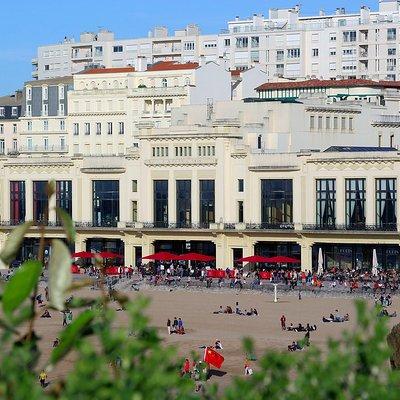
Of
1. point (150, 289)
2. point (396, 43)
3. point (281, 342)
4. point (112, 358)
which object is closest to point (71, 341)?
point (112, 358)

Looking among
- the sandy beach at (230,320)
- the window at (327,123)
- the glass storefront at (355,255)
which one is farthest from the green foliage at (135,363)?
the window at (327,123)

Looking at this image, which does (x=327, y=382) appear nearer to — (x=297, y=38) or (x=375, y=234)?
(x=375, y=234)

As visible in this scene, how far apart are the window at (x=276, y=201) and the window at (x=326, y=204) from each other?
211 cm

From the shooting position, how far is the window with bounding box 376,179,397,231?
98938 millimetres

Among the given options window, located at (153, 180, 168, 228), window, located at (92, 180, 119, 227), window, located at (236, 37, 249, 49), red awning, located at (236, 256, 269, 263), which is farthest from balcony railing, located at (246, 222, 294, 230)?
window, located at (236, 37, 249, 49)

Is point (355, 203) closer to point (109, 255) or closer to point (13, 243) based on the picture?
point (109, 255)

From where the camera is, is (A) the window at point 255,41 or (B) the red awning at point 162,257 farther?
(A) the window at point 255,41

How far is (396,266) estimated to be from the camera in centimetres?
9894

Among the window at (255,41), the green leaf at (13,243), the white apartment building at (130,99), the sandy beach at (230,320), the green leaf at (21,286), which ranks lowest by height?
the sandy beach at (230,320)

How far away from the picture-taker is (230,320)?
3191 inches

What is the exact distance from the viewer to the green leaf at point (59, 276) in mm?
13273

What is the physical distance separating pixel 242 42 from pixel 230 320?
9019 cm

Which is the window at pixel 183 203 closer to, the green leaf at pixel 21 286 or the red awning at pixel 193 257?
the red awning at pixel 193 257

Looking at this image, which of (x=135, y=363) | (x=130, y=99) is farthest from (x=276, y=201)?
(x=135, y=363)
